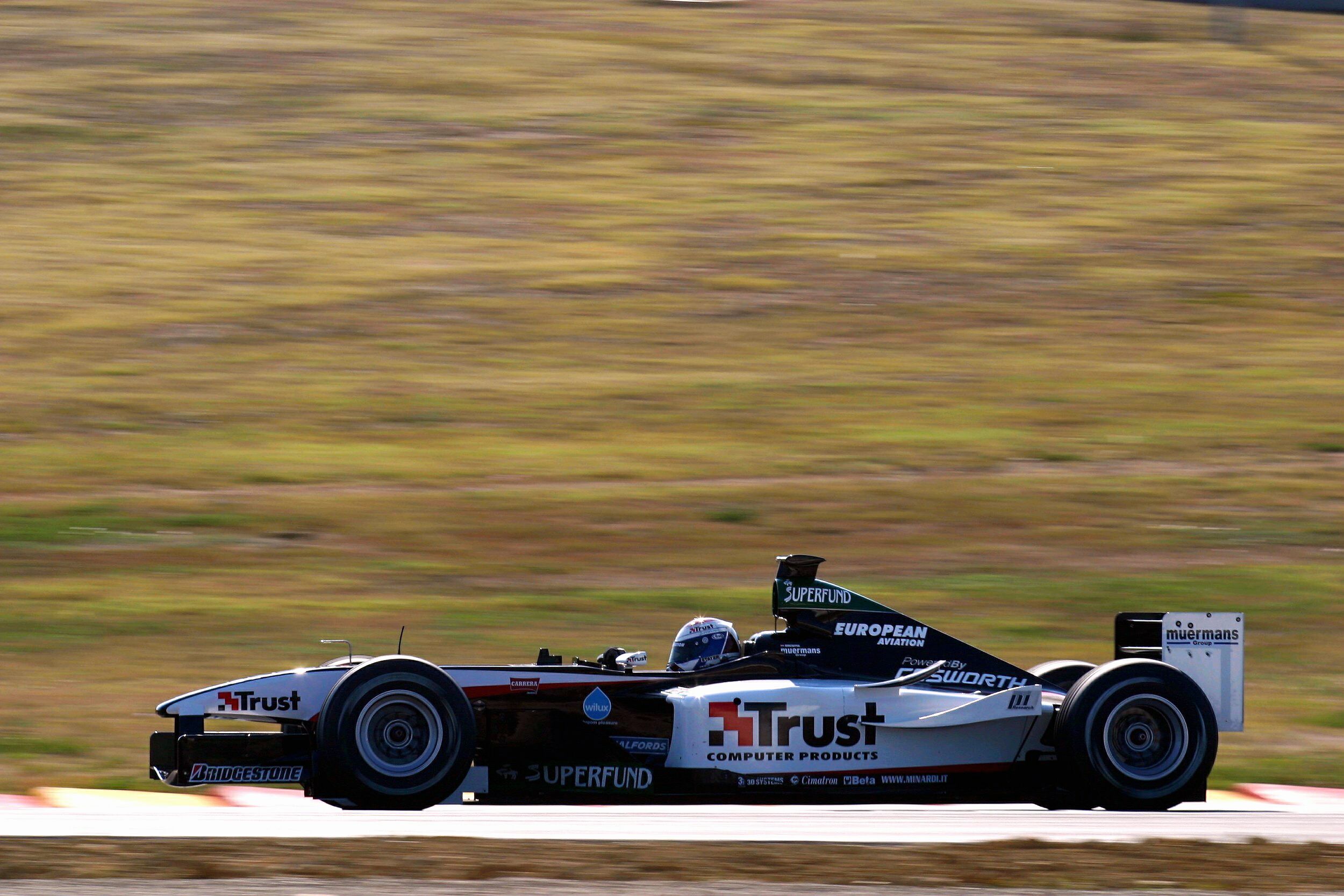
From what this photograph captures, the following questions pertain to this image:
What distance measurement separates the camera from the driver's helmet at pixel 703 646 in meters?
8.79

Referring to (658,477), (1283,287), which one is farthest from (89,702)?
(1283,287)

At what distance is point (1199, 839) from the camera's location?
7797 millimetres

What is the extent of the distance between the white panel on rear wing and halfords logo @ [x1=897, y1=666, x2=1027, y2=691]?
80 cm

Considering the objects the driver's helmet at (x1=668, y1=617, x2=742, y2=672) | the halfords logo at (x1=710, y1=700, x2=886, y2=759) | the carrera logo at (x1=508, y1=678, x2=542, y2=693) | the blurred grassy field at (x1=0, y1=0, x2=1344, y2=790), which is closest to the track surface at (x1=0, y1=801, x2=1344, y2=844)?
the halfords logo at (x1=710, y1=700, x2=886, y2=759)

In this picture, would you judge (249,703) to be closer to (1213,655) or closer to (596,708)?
(596,708)

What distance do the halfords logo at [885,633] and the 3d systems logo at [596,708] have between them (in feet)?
3.91

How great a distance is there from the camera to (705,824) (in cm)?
825

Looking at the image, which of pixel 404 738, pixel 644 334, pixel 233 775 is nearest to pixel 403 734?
pixel 404 738

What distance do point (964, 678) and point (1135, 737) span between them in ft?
2.67

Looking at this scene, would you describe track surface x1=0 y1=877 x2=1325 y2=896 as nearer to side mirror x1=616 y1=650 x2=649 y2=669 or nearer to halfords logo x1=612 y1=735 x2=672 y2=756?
halfords logo x1=612 y1=735 x2=672 y2=756

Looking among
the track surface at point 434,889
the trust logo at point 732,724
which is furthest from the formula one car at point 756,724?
the track surface at point 434,889

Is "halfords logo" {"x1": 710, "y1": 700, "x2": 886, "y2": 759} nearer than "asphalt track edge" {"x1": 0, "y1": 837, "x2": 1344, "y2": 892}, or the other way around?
"asphalt track edge" {"x1": 0, "y1": 837, "x2": 1344, "y2": 892}

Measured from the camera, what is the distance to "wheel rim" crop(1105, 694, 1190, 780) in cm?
848

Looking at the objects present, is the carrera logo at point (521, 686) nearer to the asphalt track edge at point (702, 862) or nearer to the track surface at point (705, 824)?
the track surface at point (705, 824)
